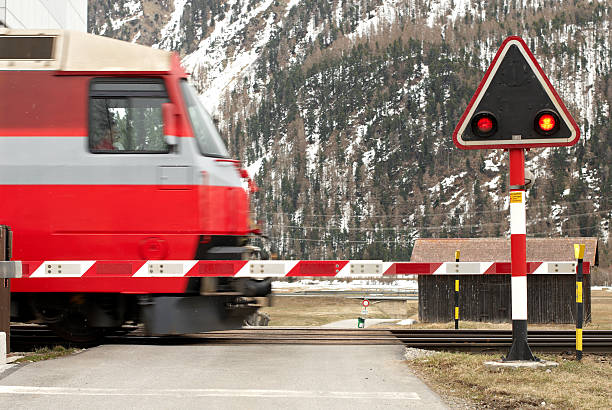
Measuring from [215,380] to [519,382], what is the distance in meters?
2.88

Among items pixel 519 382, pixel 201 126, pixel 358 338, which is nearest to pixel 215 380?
pixel 519 382

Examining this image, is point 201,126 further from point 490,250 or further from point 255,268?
point 490,250

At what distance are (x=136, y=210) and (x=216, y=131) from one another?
1.64 m

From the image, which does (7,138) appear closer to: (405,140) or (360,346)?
(360,346)

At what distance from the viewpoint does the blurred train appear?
9.31m

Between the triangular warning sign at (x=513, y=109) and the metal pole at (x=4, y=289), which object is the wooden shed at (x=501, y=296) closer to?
the triangular warning sign at (x=513, y=109)

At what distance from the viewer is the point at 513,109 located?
27.3 feet

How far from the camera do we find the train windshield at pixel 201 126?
9609 millimetres

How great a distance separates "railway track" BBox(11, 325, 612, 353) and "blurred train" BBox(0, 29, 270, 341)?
1184 mm

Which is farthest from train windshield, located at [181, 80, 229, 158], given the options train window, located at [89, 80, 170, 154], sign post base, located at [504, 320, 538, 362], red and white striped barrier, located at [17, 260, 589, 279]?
sign post base, located at [504, 320, 538, 362]

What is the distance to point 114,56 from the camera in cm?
962

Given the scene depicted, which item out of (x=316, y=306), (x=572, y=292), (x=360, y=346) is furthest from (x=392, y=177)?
(x=360, y=346)

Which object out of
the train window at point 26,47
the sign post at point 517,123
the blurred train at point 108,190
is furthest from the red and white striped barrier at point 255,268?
the train window at point 26,47

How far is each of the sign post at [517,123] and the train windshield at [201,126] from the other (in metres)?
3.15
